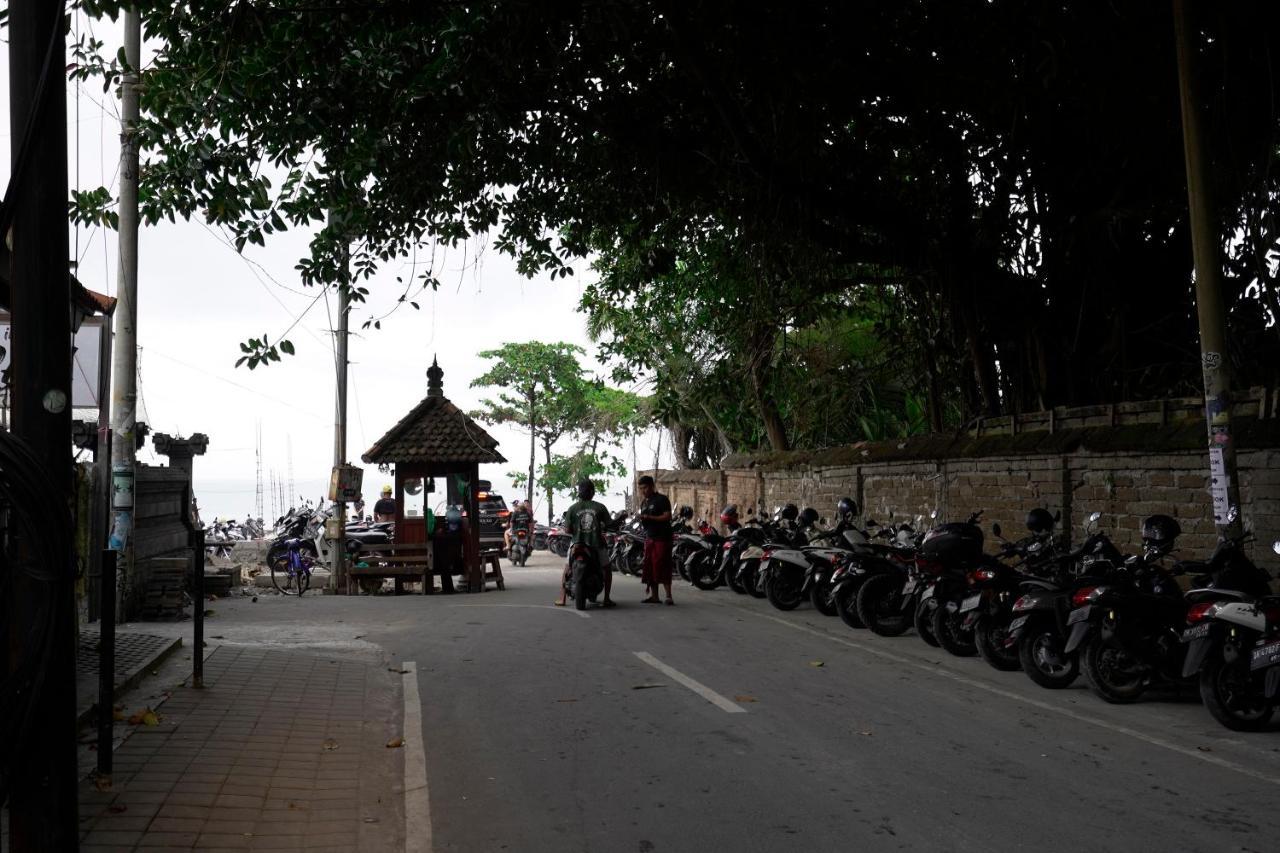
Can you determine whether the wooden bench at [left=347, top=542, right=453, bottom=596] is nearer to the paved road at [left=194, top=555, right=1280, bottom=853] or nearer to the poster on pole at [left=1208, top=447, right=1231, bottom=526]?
the paved road at [left=194, top=555, right=1280, bottom=853]

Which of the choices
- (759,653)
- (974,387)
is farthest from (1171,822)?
(974,387)

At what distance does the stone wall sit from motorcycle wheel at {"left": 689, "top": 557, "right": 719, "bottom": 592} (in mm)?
2879

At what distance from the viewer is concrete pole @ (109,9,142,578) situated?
13133mm

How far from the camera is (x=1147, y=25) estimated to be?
11.0 m

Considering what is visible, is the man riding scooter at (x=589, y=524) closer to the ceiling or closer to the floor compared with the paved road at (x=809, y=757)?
closer to the ceiling

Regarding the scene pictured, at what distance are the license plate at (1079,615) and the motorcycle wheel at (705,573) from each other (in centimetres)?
1102

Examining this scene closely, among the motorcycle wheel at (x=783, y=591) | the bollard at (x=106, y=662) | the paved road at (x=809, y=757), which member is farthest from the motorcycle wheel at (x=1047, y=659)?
the bollard at (x=106, y=662)

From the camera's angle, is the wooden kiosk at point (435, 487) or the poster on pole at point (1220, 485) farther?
the wooden kiosk at point (435, 487)

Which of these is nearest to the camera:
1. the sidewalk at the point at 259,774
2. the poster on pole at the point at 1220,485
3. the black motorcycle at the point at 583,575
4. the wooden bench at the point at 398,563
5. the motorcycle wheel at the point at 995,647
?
the sidewalk at the point at 259,774

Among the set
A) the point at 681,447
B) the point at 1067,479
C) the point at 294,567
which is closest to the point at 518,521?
the point at 681,447

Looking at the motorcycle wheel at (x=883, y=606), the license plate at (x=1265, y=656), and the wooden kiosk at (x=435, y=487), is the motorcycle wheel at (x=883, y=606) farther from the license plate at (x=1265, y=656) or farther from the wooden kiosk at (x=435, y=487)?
the wooden kiosk at (x=435, y=487)

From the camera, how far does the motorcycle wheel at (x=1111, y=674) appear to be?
330 inches

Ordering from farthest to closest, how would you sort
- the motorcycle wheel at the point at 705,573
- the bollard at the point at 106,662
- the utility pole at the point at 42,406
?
the motorcycle wheel at the point at 705,573, the bollard at the point at 106,662, the utility pole at the point at 42,406

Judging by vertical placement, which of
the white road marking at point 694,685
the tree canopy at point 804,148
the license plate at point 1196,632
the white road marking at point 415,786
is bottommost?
the white road marking at point 415,786
